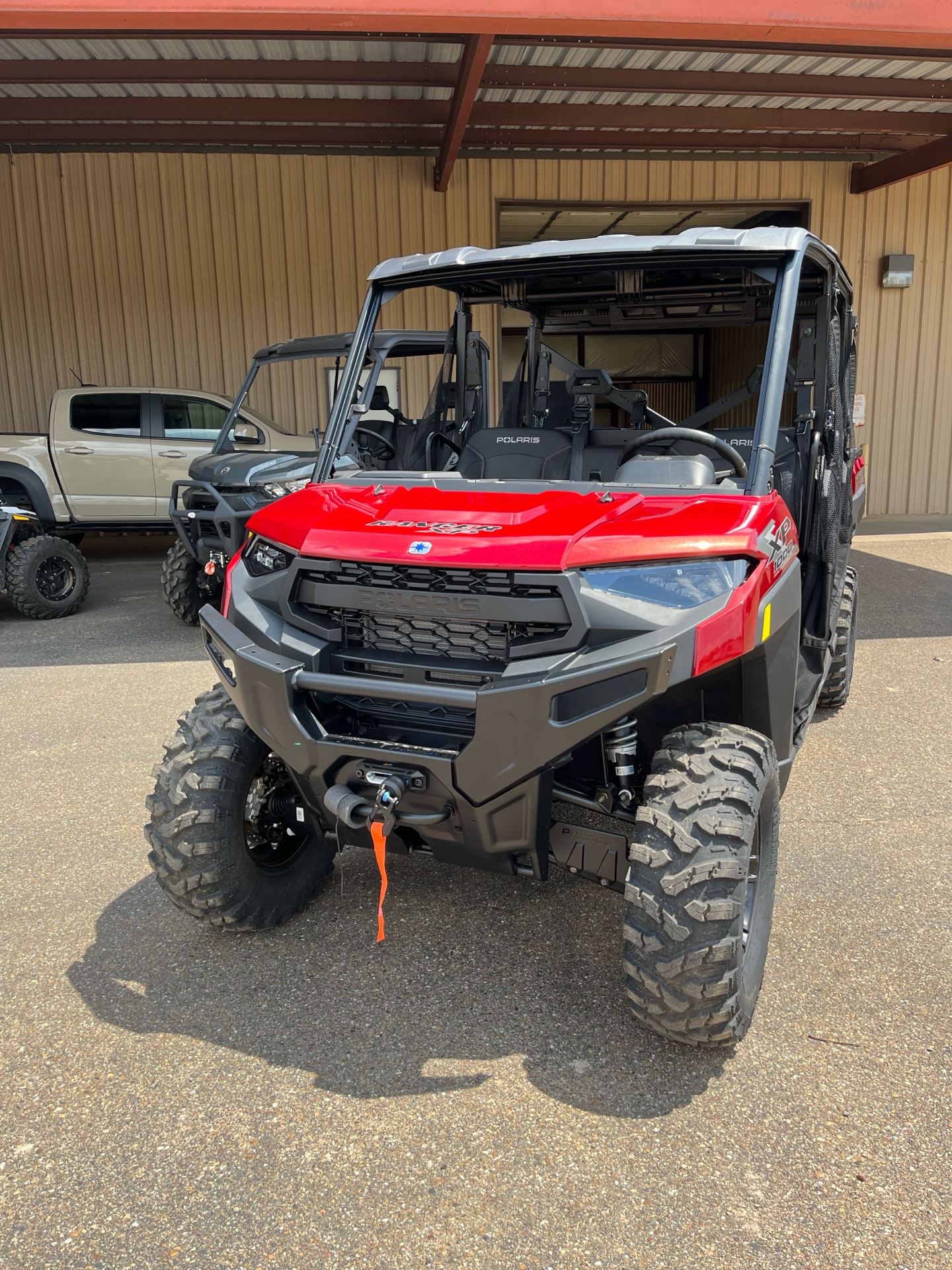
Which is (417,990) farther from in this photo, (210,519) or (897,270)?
(897,270)

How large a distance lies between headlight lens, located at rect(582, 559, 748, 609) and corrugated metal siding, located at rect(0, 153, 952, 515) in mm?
10169

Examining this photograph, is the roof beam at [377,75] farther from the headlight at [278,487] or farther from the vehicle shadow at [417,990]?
the vehicle shadow at [417,990]

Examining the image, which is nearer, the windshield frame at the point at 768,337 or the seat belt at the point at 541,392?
the windshield frame at the point at 768,337

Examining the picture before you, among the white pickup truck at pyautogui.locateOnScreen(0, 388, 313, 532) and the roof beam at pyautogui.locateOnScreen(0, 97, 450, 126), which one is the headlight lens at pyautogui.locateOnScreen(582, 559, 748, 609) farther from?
the roof beam at pyautogui.locateOnScreen(0, 97, 450, 126)

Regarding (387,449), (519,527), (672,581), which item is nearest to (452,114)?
(387,449)

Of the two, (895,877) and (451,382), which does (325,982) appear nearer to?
(895,877)

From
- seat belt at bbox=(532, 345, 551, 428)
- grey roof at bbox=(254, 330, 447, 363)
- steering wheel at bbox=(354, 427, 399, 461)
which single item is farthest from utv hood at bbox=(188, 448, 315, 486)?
seat belt at bbox=(532, 345, 551, 428)

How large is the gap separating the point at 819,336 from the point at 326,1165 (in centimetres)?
330

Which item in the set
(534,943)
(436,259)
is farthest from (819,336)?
(534,943)

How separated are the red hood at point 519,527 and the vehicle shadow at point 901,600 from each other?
5.02 meters

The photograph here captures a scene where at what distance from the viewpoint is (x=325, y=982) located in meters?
2.88

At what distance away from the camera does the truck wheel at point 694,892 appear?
89.7 inches

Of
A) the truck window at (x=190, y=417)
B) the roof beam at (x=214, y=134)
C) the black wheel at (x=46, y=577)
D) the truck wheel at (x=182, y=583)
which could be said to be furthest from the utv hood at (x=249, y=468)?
the roof beam at (x=214, y=134)

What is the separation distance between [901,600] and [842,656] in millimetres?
3876
